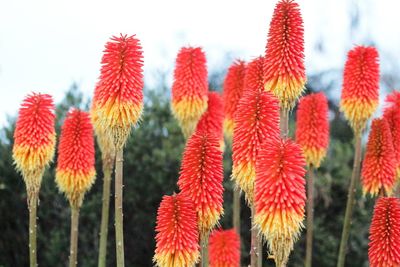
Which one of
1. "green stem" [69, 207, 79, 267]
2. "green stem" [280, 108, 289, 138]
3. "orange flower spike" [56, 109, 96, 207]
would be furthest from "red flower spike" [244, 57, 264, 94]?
"green stem" [69, 207, 79, 267]

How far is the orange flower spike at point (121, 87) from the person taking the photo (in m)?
6.61

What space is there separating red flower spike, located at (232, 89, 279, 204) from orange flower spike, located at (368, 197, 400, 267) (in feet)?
3.37

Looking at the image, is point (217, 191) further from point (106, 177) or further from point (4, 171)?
point (4, 171)

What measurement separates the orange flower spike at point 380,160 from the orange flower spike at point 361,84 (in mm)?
481

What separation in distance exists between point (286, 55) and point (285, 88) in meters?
0.26

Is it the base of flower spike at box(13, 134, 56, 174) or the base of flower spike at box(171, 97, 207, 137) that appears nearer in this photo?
the base of flower spike at box(13, 134, 56, 174)

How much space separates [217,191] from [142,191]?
743 cm

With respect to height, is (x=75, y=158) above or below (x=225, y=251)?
above

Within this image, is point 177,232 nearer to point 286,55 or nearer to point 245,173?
point 245,173

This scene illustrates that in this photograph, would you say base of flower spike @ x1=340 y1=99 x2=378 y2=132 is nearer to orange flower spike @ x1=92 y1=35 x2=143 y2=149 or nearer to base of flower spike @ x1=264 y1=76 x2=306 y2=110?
base of flower spike @ x1=264 y1=76 x2=306 y2=110

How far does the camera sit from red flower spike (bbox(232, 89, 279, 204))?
6.04m

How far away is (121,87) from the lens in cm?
668

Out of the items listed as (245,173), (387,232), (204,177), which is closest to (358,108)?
(387,232)

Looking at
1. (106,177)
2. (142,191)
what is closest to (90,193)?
(142,191)
